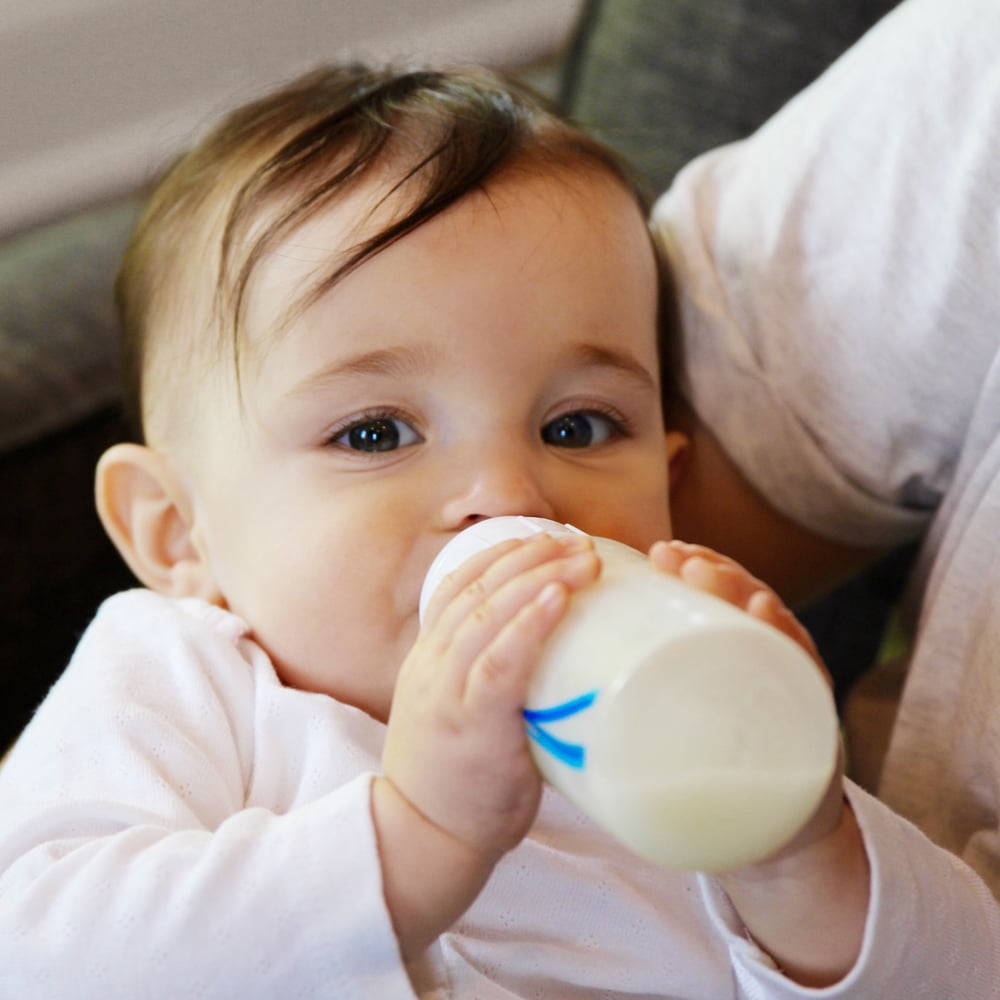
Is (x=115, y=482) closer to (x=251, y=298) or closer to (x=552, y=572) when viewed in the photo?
(x=251, y=298)

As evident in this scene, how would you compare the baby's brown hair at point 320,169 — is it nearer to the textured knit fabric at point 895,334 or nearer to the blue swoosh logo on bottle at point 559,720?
the textured knit fabric at point 895,334

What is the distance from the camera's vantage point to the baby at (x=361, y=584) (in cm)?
69

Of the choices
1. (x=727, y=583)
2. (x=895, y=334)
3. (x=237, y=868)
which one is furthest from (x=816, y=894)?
(x=895, y=334)

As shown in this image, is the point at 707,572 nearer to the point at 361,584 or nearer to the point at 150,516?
the point at 361,584

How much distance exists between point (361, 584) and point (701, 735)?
0.37m

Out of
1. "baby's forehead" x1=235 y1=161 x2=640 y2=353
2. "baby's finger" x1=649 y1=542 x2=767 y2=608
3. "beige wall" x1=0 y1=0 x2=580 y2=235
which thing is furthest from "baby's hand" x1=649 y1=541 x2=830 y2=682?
"beige wall" x1=0 y1=0 x2=580 y2=235

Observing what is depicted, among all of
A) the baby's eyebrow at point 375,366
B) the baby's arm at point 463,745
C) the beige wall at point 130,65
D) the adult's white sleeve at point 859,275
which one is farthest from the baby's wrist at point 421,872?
the beige wall at point 130,65

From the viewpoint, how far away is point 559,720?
60cm

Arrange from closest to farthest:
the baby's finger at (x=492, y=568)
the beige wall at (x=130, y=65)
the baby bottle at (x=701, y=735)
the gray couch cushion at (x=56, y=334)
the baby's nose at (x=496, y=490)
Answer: the baby bottle at (x=701, y=735), the baby's finger at (x=492, y=568), the baby's nose at (x=496, y=490), the gray couch cushion at (x=56, y=334), the beige wall at (x=130, y=65)

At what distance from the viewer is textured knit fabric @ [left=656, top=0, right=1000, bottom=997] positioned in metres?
0.93

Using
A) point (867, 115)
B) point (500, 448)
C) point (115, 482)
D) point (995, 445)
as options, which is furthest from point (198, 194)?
point (995, 445)

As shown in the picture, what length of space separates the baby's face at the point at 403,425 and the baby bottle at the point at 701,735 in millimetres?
288

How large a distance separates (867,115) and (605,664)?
24.1 inches

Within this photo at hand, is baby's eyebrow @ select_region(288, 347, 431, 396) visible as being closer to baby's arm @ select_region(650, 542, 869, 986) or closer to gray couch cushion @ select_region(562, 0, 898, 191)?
baby's arm @ select_region(650, 542, 869, 986)
